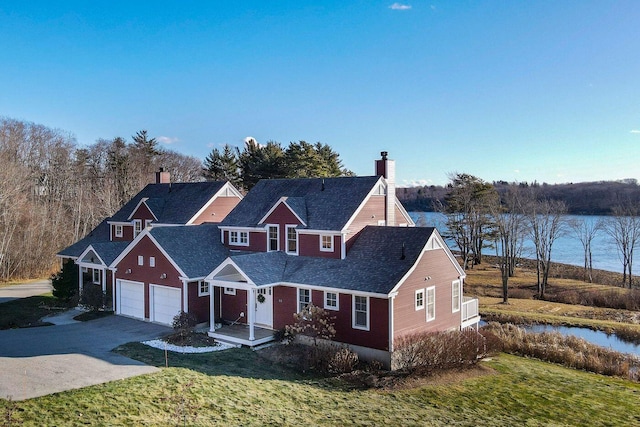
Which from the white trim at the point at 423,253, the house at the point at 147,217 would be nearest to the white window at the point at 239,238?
the house at the point at 147,217

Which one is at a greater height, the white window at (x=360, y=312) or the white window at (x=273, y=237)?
the white window at (x=273, y=237)

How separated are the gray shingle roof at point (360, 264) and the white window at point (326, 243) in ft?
1.78

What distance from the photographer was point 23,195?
43.4 metres

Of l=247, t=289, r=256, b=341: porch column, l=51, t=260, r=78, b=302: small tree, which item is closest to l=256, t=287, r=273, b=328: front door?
l=247, t=289, r=256, b=341: porch column

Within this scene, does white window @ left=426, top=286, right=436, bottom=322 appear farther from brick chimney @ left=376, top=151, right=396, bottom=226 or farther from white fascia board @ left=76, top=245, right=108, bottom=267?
white fascia board @ left=76, top=245, right=108, bottom=267

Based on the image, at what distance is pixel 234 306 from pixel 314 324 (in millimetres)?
4870

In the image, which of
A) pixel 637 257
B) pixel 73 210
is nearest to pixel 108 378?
pixel 73 210

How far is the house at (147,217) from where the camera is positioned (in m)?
28.1

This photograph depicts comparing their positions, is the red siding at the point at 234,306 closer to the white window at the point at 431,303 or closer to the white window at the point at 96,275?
the white window at the point at 431,303

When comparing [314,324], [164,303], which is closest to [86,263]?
[164,303]

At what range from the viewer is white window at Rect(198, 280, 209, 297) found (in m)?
23.0

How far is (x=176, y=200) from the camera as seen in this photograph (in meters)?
32.8

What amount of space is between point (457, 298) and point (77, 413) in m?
17.5

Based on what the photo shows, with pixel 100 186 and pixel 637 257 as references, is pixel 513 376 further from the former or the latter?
pixel 637 257
